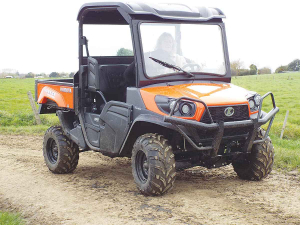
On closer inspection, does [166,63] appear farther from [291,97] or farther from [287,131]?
[291,97]

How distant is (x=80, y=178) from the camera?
24.2 ft

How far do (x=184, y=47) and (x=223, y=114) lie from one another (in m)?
1.30

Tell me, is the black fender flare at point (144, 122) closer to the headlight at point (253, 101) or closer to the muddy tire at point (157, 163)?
the muddy tire at point (157, 163)

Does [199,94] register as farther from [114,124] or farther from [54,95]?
[54,95]

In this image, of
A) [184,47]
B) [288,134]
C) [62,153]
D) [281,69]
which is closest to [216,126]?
[184,47]

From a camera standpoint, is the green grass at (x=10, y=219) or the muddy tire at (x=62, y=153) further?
the muddy tire at (x=62, y=153)

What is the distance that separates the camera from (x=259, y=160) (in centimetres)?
657

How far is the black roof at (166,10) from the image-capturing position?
6137 mm

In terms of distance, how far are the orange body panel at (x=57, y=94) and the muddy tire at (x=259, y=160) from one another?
287 centimetres

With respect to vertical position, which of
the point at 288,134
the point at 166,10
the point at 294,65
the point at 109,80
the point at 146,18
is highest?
the point at 166,10

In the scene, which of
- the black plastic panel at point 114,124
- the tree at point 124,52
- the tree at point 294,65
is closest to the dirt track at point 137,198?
the black plastic panel at point 114,124

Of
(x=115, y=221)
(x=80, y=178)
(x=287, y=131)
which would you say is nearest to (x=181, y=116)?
(x=115, y=221)

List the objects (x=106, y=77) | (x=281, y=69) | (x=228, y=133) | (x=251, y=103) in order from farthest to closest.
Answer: (x=281, y=69) → (x=106, y=77) → (x=251, y=103) → (x=228, y=133)

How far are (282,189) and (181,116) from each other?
189 cm
